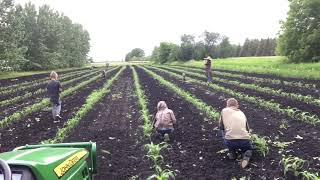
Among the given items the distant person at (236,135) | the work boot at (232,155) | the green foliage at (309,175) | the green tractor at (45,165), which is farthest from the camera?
the work boot at (232,155)

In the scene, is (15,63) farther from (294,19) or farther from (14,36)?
(294,19)

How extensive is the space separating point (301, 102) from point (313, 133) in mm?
6178

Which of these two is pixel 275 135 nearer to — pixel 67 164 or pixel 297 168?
pixel 297 168

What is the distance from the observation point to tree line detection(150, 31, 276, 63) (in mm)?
96625

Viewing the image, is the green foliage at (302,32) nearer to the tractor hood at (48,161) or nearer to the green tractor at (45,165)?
the green tractor at (45,165)

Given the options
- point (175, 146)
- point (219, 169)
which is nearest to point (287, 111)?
point (175, 146)

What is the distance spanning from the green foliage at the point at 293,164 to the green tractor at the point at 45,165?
174 inches

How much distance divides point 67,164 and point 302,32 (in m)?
44.0

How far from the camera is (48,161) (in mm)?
4188

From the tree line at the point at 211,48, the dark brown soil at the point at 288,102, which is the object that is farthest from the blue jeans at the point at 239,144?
the tree line at the point at 211,48

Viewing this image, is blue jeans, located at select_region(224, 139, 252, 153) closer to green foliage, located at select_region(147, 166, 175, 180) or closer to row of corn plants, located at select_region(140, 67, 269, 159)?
row of corn plants, located at select_region(140, 67, 269, 159)

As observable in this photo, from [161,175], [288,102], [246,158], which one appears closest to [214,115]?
[288,102]

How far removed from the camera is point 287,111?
15.9 m

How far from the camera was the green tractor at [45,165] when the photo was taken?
3.86 metres
